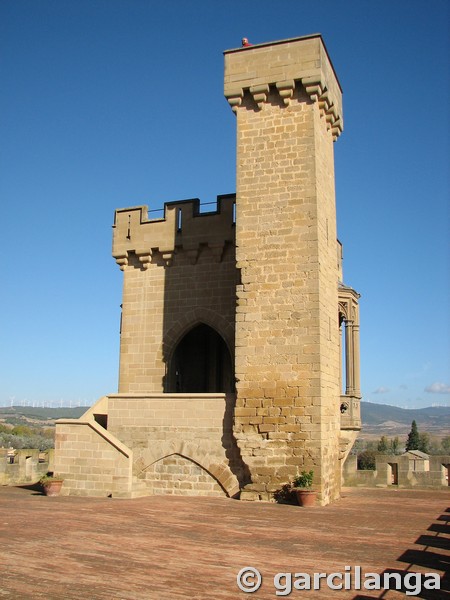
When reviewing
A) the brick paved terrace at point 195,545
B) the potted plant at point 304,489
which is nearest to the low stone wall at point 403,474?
the brick paved terrace at point 195,545

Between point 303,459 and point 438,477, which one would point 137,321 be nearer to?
point 303,459

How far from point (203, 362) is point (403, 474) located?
656cm

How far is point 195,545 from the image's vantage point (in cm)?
824

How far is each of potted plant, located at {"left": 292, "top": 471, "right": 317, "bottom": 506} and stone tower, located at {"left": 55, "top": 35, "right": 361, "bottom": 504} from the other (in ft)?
0.47

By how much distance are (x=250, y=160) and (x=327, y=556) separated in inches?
382

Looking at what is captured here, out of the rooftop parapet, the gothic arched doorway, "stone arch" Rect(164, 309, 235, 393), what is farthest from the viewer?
the gothic arched doorway

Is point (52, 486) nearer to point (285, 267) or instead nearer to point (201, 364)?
point (201, 364)

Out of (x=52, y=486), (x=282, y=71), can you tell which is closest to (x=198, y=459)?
(x=52, y=486)

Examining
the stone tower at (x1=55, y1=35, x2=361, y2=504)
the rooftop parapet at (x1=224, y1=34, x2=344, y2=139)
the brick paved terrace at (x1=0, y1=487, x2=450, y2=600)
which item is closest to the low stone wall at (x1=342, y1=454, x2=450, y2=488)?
the stone tower at (x1=55, y1=35, x2=361, y2=504)

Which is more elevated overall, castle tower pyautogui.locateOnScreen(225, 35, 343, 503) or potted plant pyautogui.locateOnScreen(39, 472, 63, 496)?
castle tower pyautogui.locateOnScreen(225, 35, 343, 503)

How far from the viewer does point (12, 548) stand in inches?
313

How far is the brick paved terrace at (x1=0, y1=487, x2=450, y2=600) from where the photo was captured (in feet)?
20.4

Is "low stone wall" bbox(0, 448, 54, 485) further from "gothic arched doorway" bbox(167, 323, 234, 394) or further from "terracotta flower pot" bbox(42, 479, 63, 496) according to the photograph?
"terracotta flower pot" bbox(42, 479, 63, 496)

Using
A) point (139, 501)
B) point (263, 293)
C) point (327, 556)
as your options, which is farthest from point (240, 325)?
point (327, 556)
